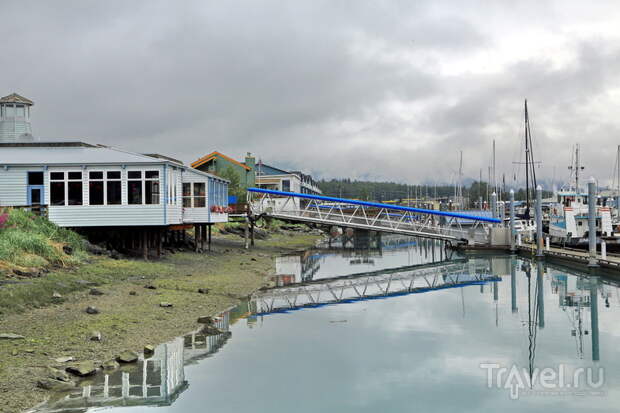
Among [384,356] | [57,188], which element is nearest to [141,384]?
[384,356]

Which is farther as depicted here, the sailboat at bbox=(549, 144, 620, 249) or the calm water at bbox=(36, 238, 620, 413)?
the sailboat at bbox=(549, 144, 620, 249)

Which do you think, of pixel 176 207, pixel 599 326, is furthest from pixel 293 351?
pixel 176 207

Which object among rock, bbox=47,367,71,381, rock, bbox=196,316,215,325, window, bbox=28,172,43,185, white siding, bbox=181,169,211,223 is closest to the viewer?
rock, bbox=47,367,71,381

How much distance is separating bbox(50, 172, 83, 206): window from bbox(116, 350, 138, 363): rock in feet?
56.0

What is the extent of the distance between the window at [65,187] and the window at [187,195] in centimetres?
712

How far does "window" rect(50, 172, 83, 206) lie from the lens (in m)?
28.9

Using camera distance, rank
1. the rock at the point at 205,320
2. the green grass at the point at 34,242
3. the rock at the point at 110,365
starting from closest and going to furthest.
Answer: the rock at the point at 110,365 < the rock at the point at 205,320 < the green grass at the point at 34,242

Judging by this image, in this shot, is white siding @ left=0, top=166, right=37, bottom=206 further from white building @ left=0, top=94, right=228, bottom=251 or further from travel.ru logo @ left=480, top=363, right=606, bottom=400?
travel.ru logo @ left=480, top=363, right=606, bottom=400

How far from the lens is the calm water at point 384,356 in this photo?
1193cm

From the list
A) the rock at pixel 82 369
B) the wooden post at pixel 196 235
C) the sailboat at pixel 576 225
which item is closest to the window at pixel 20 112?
the wooden post at pixel 196 235

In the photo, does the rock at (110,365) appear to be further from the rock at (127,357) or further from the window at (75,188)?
the window at (75,188)

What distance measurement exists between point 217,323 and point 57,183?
1464 cm

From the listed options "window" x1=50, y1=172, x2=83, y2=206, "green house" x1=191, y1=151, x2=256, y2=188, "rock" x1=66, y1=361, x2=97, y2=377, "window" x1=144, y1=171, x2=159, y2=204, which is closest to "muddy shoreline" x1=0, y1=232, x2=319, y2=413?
"rock" x1=66, y1=361, x2=97, y2=377

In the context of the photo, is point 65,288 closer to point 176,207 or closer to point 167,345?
point 167,345
